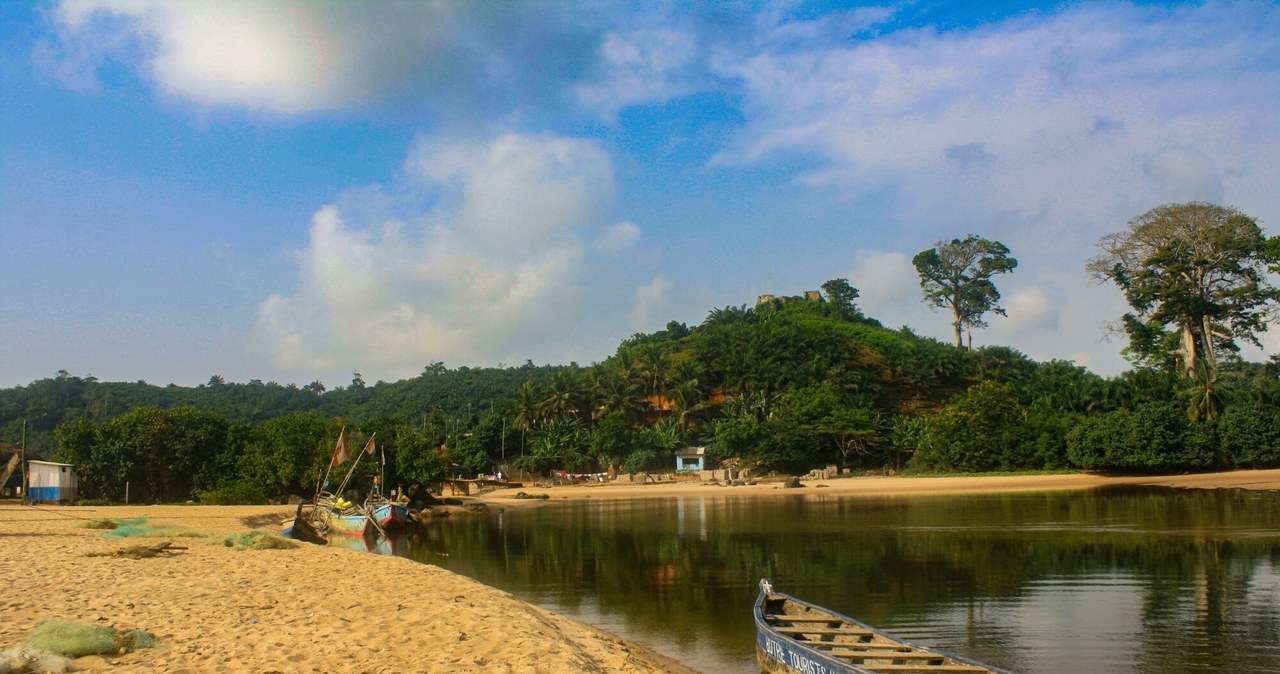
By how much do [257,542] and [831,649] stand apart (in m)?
18.1

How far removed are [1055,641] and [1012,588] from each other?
227 inches

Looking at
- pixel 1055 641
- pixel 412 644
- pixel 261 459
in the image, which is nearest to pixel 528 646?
pixel 412 644

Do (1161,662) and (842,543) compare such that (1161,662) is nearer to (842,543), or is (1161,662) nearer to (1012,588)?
(1012,588)

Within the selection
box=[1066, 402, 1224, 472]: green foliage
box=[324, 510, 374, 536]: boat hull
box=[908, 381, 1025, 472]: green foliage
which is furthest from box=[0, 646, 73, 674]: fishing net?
→ box=[908, 381, 1025, 472]: green foliage

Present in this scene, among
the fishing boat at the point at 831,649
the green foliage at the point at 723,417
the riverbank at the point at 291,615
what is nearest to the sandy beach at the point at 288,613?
the riverbank at the point at 291,615

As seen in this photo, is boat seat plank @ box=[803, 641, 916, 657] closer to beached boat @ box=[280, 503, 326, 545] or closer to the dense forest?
beached boat @ box=[280, 503, 326, 545]

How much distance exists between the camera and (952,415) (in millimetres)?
73000

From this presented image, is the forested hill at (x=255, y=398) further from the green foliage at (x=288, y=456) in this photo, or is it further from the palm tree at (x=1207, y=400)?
the palm tree at (x=1207, y=400)

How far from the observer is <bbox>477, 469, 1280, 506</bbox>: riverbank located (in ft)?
187

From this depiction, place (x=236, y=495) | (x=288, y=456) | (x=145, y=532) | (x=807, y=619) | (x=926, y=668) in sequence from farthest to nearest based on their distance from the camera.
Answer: (x=288, y=456) → (x=236, y=495) → (x=145, y=532) → (x=807, y=619) → (x=926, y=668)

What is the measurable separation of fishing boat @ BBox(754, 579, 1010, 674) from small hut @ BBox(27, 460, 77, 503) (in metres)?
49.1

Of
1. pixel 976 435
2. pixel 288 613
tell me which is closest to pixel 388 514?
pixel 288 613

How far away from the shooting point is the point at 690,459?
90.8 meters

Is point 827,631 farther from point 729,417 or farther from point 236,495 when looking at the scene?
point 729,417
